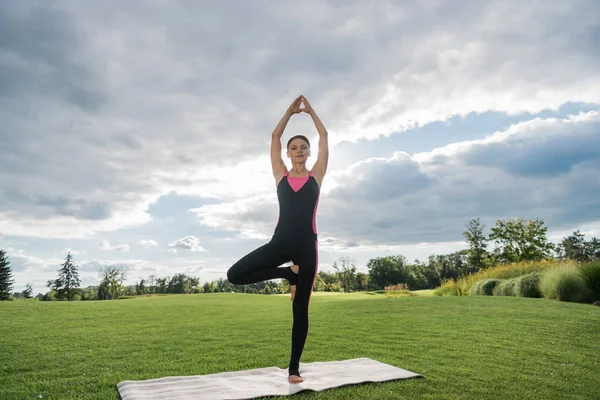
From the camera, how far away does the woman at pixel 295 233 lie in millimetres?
4355


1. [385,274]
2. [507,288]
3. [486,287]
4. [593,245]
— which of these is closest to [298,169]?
[507,288]

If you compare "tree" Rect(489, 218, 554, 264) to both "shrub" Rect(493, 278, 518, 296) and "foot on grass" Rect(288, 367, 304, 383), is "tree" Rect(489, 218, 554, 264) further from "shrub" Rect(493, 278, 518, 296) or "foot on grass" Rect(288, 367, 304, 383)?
"foot on grass" Rect(288, 367, 304, 383)

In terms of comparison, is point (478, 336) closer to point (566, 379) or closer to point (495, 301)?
point (566, 379)

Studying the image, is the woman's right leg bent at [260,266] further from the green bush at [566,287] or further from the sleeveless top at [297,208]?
the green bush at [566,287]

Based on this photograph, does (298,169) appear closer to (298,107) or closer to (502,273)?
(298,107)

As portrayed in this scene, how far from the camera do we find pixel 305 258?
4.48 metres

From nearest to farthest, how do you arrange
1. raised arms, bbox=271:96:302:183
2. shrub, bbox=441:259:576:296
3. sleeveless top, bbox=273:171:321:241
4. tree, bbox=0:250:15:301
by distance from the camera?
sleeveless top, bbox=273:171:321:241
raised arms, bbox=271:96:302:183
shrub, bbox=441:259:576:296
tree, bbox=0:250:15:301

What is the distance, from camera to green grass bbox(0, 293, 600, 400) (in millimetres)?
4641

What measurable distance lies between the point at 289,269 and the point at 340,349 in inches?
109

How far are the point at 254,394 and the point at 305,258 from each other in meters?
1.36

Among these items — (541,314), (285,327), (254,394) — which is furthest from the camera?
(541,314)

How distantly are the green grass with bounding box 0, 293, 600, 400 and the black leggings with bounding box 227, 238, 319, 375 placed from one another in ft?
2.30

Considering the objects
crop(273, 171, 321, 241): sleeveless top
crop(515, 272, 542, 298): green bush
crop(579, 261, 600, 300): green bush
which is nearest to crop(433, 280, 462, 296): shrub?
crop(515, 272, 542, 298): green bush

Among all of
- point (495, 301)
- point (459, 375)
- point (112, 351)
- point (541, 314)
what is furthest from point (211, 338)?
point (495, 301)
